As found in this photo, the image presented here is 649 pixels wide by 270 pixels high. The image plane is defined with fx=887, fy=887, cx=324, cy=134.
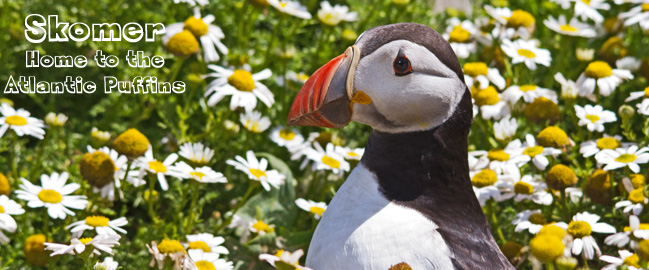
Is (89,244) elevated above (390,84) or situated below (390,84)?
below

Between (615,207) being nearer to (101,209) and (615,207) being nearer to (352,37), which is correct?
(352,37)

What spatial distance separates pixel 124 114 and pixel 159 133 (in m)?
0.19

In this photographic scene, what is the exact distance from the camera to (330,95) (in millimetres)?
2602

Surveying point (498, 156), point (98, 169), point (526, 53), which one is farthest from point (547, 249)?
point (526, 53)

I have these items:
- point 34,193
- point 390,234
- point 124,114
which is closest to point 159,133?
point 124,114

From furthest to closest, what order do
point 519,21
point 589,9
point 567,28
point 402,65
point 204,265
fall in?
point 589,9 → point 567,28 → point 519,21 → point 204,265 → point 402,65

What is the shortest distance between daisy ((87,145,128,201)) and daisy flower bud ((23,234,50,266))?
27 centimetres

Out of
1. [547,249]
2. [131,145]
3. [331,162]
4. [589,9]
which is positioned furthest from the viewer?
[589,9]

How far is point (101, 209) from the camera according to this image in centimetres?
343

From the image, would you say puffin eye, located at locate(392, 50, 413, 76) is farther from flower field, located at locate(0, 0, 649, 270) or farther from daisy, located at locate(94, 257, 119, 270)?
daisy, located at locate(94, 257, 119, 270)

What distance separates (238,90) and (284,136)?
33cm

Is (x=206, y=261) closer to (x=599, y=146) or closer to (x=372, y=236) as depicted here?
(x=372, y=236)

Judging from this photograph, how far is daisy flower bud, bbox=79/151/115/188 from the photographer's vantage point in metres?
3.24

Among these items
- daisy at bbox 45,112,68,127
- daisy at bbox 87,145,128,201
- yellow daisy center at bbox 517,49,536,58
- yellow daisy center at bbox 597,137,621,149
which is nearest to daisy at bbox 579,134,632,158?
yellow daisy center at bbox 597,137,621,149
